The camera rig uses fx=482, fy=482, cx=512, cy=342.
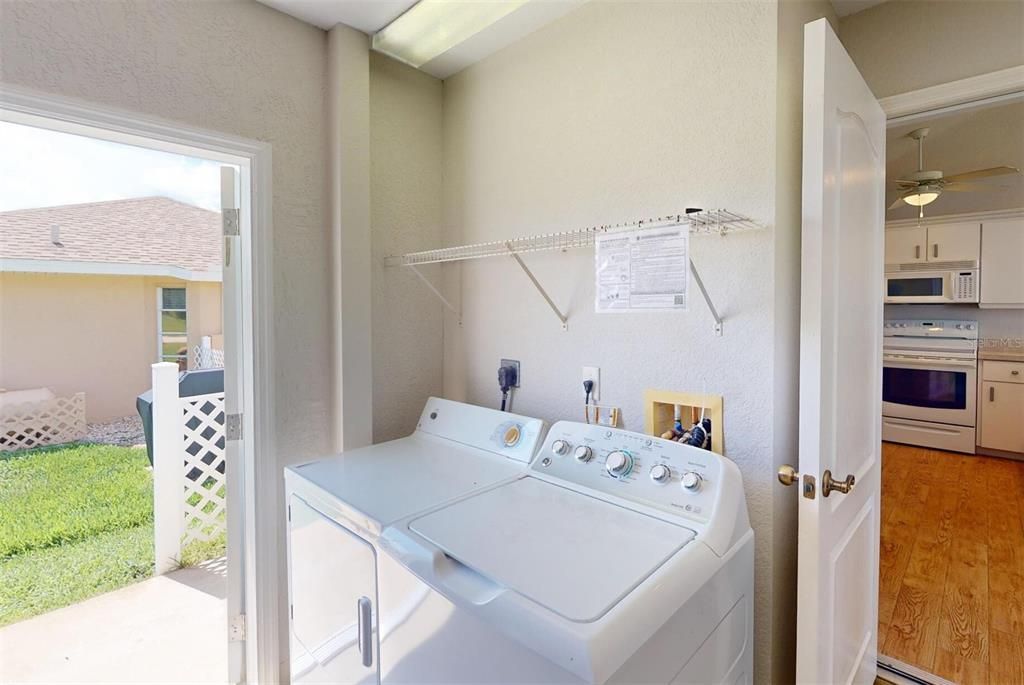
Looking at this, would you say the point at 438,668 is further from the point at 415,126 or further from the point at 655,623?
the point at 415,126

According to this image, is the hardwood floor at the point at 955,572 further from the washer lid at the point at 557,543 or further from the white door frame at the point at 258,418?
the white door frame at the point at 258,418

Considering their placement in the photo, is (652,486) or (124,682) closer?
(652,486)

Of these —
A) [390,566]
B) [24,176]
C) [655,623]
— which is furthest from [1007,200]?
[24,176]

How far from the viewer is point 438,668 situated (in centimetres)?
96

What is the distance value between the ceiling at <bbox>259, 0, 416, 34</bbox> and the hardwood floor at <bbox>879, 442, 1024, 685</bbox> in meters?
3.06

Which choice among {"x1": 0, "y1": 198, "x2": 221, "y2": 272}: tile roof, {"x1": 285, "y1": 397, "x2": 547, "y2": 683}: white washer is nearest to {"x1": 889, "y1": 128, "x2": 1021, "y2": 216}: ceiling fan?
{"x1": 285, "y1": 397, "x2": 547, "y2": 683}: white washer

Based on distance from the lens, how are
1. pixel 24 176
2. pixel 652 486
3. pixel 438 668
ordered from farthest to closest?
1. pixel 24 176
2. pixel 652 486
3. pixel 438 668

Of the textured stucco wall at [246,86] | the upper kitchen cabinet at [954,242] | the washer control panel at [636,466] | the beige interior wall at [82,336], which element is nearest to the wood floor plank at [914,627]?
the washer control panel at [636,466]

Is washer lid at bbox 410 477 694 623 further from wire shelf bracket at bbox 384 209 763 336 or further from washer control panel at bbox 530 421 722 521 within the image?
wire shelf bracket at bbox 384 209 763 336

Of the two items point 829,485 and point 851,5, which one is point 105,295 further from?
point 851,5

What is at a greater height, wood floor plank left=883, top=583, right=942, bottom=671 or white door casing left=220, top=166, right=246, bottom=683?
white door casing left=220, top=166, right=246, bottom=683

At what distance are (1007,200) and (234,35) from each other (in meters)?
5.57

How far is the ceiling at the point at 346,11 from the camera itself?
1646 millimetres

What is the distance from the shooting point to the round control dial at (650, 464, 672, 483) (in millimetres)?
1202
